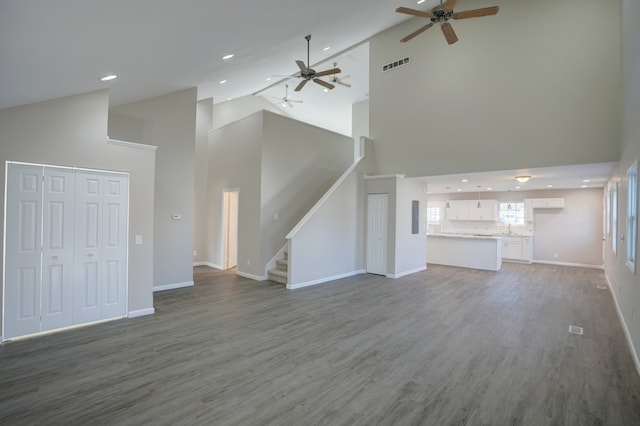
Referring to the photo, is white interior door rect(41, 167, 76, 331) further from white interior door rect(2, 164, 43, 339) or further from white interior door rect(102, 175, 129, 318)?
white interior door rect(102, 175, 129, 318)

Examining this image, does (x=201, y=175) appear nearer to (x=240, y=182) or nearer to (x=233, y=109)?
(x=240, y=182)

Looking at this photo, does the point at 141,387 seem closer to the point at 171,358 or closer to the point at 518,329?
the point at 171,358

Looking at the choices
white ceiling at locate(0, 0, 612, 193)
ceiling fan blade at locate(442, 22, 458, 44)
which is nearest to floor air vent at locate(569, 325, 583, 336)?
white ceiling at locate(0, 0, 612, 193)

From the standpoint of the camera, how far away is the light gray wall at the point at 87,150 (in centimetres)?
372

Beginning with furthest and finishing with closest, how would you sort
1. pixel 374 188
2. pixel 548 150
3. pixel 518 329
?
pixel 374 188
pixel 548 150
pixel 518 329

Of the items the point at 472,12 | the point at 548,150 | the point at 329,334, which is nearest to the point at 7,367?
the point at 329,334

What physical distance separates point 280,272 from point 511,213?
895 centimetres

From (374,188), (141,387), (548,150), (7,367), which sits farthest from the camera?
(374,188)

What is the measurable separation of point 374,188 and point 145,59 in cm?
589

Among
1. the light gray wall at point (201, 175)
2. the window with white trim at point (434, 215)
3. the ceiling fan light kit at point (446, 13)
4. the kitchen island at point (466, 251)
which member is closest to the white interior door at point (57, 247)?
the light gray wall at point (201, 175)

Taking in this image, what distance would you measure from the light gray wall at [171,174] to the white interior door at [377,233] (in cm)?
441

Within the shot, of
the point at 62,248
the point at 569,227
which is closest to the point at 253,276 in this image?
the point at 62,248

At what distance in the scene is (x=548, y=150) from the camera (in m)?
5.97

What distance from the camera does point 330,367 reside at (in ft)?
10.6
